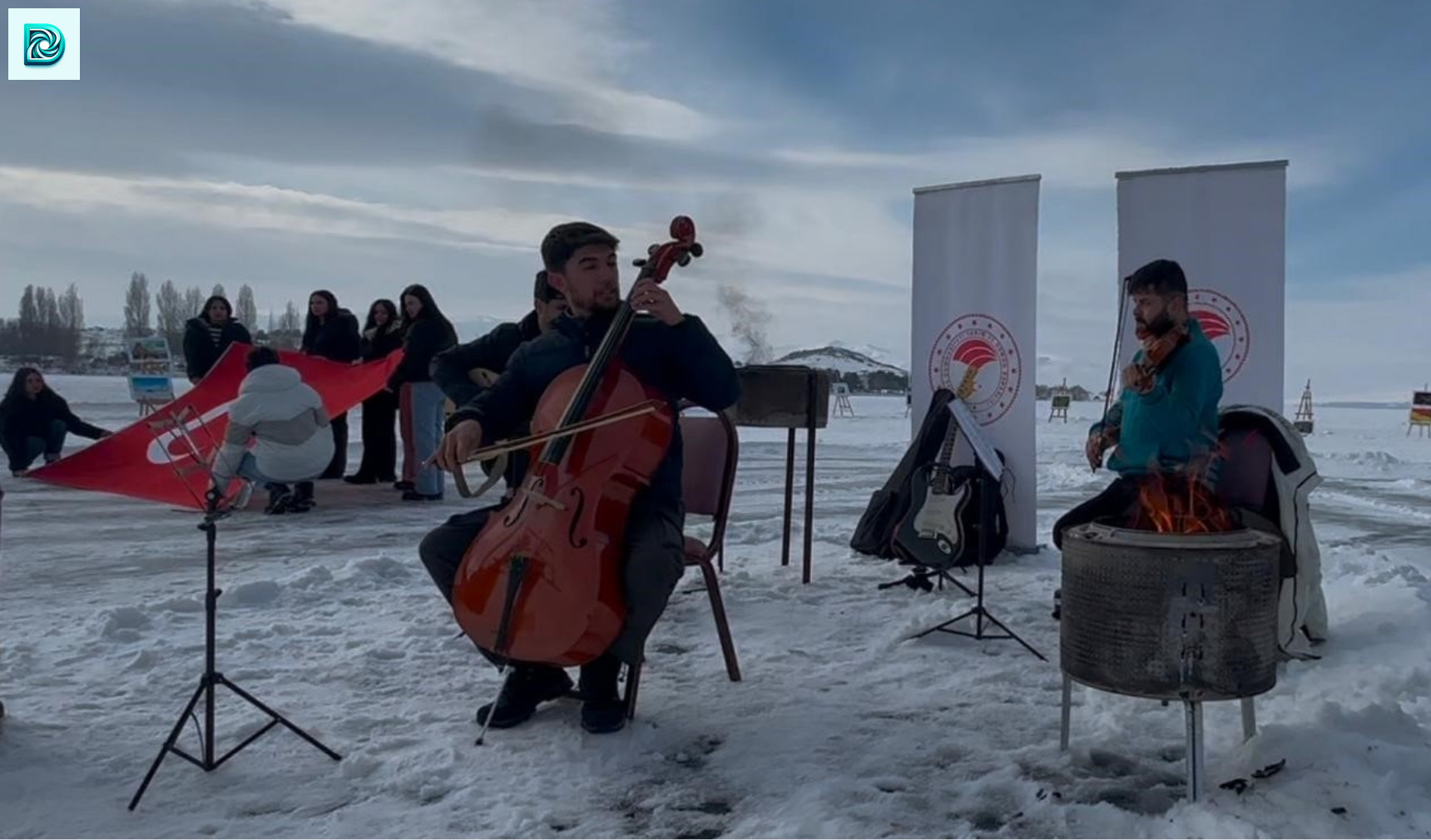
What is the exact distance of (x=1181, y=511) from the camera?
122 inches

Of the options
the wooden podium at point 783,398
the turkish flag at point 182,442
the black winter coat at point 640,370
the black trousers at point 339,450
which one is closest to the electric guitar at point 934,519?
the wooden podium at point 783,398

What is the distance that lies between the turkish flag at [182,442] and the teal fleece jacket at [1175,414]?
22.4 ft

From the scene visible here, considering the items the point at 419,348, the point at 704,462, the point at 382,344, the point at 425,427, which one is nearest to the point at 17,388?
the point at 382,344

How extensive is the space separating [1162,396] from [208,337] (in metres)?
8.65

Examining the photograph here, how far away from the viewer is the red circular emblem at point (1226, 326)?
6.03 m

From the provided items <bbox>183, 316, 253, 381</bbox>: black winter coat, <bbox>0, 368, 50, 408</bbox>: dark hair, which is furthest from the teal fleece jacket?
<bbox>0, 368, 50, 408</bbox>: dark hair

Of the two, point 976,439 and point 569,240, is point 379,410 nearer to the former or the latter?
point 976,439

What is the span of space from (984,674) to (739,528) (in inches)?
151

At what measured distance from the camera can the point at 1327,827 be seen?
2.53 metres

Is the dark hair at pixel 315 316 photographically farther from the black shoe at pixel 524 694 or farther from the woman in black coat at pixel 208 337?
the black shoe at pixel 524 694

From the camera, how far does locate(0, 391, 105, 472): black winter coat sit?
1068 centimetres

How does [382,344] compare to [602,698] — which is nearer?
[602,698]

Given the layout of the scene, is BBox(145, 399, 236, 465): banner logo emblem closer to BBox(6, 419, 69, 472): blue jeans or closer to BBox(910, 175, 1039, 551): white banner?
BBox(6, 419, 69, 472): blue jeans

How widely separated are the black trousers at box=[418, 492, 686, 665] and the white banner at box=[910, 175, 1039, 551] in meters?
3.62
